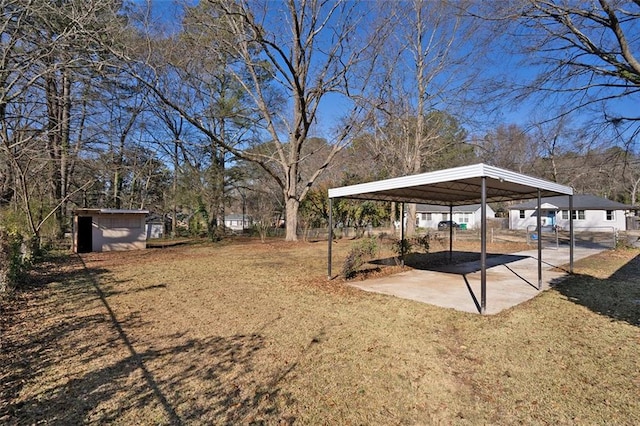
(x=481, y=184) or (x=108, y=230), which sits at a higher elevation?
(x=481, y=184)

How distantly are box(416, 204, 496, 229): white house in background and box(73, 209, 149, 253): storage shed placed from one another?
85.9ft

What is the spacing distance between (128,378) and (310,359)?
1.64 meters

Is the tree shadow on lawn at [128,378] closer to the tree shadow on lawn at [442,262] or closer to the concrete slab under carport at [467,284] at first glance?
the concrete slab under carport at [467,284]

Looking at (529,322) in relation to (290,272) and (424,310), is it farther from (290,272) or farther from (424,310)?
(290,272)

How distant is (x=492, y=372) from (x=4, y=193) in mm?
19396

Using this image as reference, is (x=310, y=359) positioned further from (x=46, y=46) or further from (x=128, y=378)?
(x=46, y=46)

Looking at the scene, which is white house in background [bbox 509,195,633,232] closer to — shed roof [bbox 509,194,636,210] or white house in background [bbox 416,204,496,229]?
shed roof [bbox 509,194,636,210]

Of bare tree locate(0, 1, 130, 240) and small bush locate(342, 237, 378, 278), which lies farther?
small bush locate(342, 237, 378, 278)

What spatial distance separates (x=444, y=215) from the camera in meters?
36.6

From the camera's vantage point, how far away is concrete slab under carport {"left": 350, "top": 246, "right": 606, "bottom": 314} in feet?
19.0

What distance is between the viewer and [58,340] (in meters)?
3.83

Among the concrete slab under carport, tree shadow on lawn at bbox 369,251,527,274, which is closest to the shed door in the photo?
tree shadow on lawn at bbox 369,251,527,274

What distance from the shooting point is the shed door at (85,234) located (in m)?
14.3

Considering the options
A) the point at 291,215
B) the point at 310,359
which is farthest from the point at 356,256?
the point at 291,215
